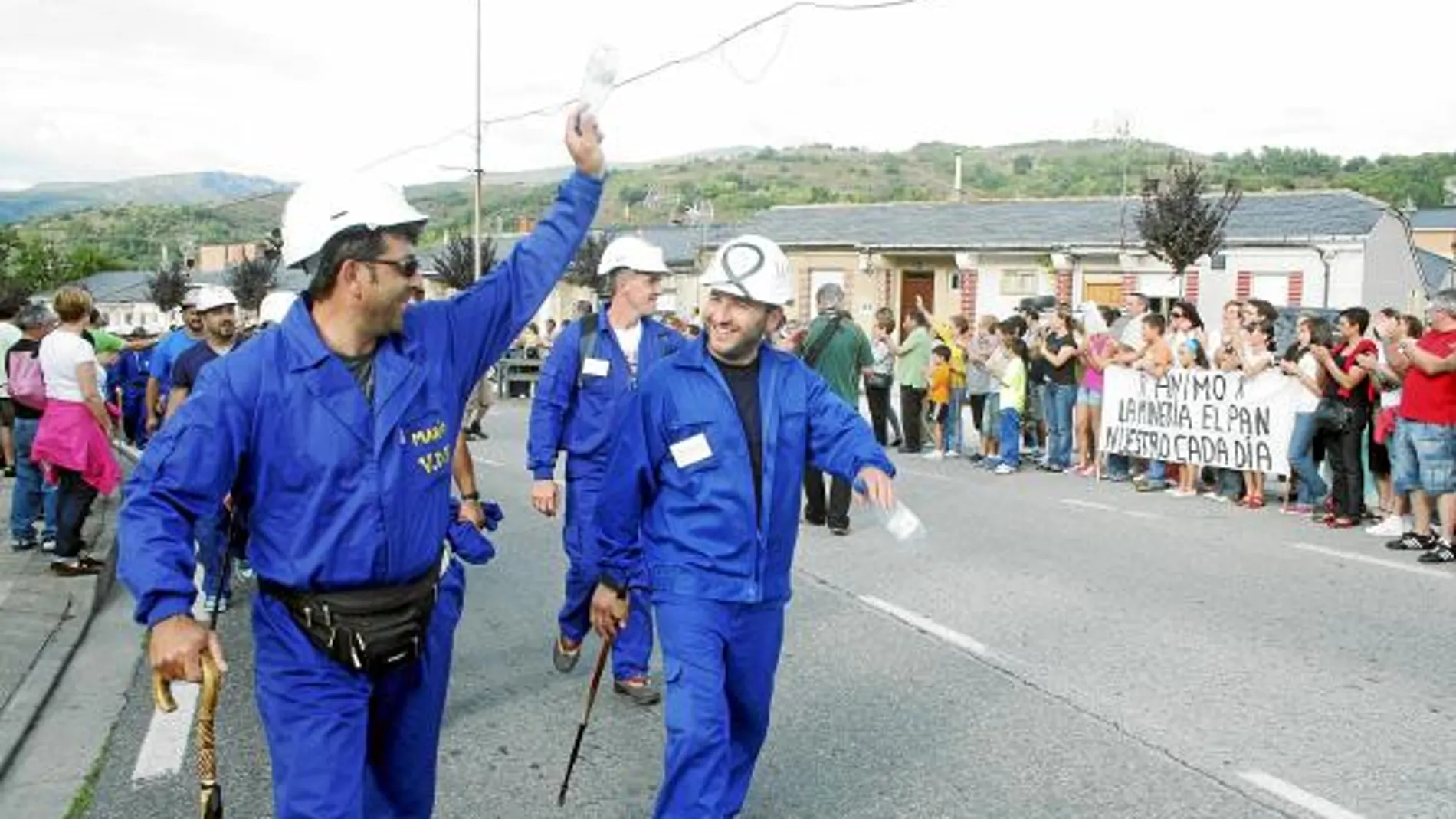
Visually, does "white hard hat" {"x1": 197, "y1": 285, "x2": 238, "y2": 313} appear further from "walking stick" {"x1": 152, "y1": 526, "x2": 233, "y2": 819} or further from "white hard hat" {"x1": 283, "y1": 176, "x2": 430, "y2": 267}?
"walking stick" {"x1": 152, "y1": 526, "x2": 233, "y2": 819}

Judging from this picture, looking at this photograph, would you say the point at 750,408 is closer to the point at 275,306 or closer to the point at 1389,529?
the point at 275,306

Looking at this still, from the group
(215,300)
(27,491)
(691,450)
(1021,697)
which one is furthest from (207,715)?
(27,491)

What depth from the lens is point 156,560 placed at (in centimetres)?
291

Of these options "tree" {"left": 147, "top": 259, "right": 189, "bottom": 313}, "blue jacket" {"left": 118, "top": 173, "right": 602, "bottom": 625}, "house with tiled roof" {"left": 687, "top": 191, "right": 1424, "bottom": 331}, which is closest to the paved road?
"blue jacket" {"left": 118, "top": 173, "right": 602, "bottom": 625}

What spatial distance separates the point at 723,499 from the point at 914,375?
14314 mm

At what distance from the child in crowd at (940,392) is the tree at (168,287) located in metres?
62.7

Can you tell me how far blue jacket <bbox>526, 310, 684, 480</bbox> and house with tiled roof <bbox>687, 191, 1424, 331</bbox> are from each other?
21.7 meters

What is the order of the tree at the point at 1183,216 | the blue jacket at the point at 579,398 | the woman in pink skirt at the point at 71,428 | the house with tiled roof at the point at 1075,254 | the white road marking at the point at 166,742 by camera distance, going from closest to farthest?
the white road marking at the point at 166,742, the blue jacket at the point at 579,398, the woman in pink skirt at the point at 71,428, the tree at the point at 1183,216, the house with tiled roof at the point at 1075,254

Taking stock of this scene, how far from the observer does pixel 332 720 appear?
316cm

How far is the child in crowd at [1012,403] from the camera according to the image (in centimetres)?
1596

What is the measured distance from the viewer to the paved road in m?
4.94

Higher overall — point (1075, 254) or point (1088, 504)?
point (1075, 254)

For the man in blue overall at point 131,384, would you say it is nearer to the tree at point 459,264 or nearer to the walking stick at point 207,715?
the walking stick at point 207,715

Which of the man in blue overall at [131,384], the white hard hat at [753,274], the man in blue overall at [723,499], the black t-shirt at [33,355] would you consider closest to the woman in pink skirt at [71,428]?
the black t-shirt at [33,355]
